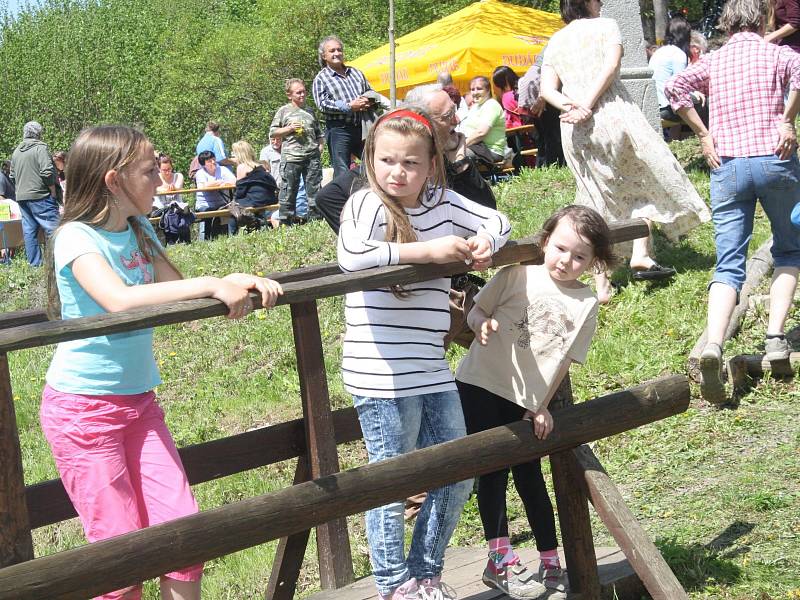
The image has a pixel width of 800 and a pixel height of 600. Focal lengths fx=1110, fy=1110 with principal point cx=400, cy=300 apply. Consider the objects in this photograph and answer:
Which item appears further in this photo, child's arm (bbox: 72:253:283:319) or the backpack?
the backpack

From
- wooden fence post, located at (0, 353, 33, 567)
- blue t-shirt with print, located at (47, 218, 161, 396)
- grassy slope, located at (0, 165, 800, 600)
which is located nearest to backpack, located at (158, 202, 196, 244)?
grassy slope, located at (0, 165, 800, 600)

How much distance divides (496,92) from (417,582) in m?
11.4

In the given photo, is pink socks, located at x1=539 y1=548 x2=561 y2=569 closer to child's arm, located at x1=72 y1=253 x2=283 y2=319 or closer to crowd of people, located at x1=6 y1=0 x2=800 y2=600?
crowd of people, located at x1=6 y1=0 x2=800 y2=600

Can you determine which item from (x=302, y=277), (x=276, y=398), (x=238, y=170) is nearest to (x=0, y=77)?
(x=238, y=170)

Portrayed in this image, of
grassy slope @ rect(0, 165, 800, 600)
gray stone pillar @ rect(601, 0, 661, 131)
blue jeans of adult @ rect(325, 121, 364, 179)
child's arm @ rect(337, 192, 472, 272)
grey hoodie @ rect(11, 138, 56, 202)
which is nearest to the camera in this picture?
child's arm @ rect(337, 192, 472, 272)

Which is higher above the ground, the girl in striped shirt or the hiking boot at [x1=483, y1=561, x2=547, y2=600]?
the girl in striped shirt

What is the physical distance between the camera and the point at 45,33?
4569cm

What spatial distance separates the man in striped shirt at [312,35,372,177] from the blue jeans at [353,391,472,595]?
718cm

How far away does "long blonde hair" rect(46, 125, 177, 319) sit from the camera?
3469 mm

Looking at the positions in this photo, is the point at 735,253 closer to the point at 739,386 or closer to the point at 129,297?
the point at 739,386

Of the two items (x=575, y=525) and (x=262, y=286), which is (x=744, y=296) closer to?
(x=575, y=525)

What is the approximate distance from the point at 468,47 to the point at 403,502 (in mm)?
13927

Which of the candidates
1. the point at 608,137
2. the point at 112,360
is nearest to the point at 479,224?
the point at 112,360

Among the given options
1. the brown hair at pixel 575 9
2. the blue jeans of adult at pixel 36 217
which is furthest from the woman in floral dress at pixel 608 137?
the blue jeans of adult at pixel 36 217
